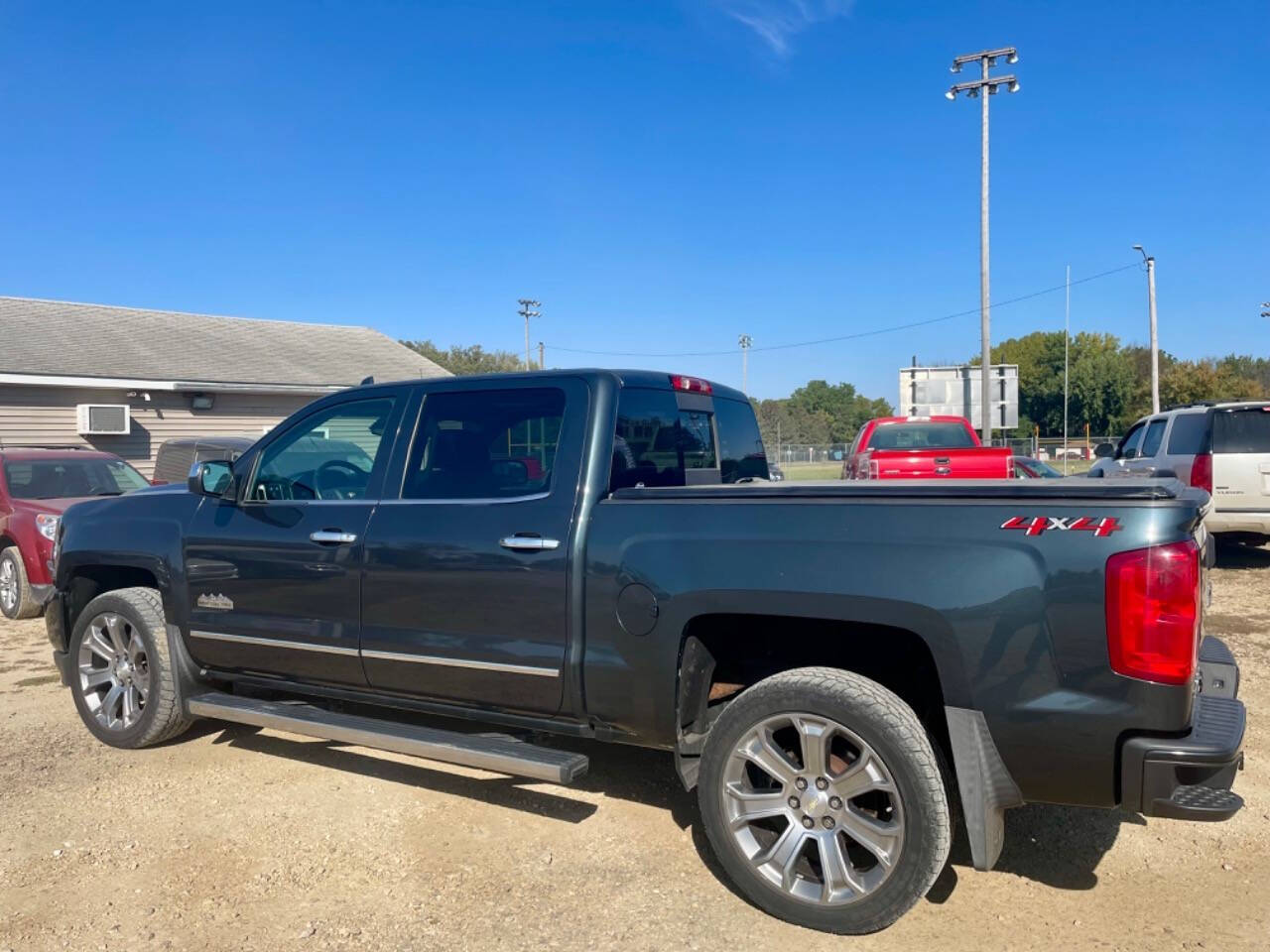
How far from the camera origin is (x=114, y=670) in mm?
5203

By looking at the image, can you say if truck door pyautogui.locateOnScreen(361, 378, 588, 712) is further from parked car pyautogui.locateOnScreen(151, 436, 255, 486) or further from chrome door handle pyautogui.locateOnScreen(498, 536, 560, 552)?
parked car pyautogui.locateOnScreen(151, 436, 255, 486)

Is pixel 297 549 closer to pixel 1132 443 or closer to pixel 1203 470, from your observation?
pixel 1203 470

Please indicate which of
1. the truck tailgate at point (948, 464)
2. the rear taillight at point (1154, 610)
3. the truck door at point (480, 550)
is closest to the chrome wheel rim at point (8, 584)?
the truck door at point (480, 550)

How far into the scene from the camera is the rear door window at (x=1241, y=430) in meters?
10.1

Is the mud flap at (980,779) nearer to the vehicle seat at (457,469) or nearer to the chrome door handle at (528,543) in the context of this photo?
the chrome door handle at (528,543)

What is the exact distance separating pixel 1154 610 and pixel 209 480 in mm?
4176

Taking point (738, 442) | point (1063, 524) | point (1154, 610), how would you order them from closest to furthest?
point (1154, 610) < point (1063, 524) < point (738, 442)

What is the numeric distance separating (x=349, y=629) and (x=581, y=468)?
136cm

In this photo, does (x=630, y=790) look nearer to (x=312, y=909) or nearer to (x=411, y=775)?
(x=411, y=775)

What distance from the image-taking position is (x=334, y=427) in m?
4.78

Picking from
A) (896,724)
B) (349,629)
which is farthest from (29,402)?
(896,724)

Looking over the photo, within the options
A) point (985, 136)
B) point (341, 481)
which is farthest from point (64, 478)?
point (985, 136)

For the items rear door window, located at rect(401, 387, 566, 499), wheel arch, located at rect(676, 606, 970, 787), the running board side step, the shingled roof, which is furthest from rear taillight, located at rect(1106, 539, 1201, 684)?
the shingled roof

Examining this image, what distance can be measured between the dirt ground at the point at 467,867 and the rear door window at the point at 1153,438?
7149 millimetres
